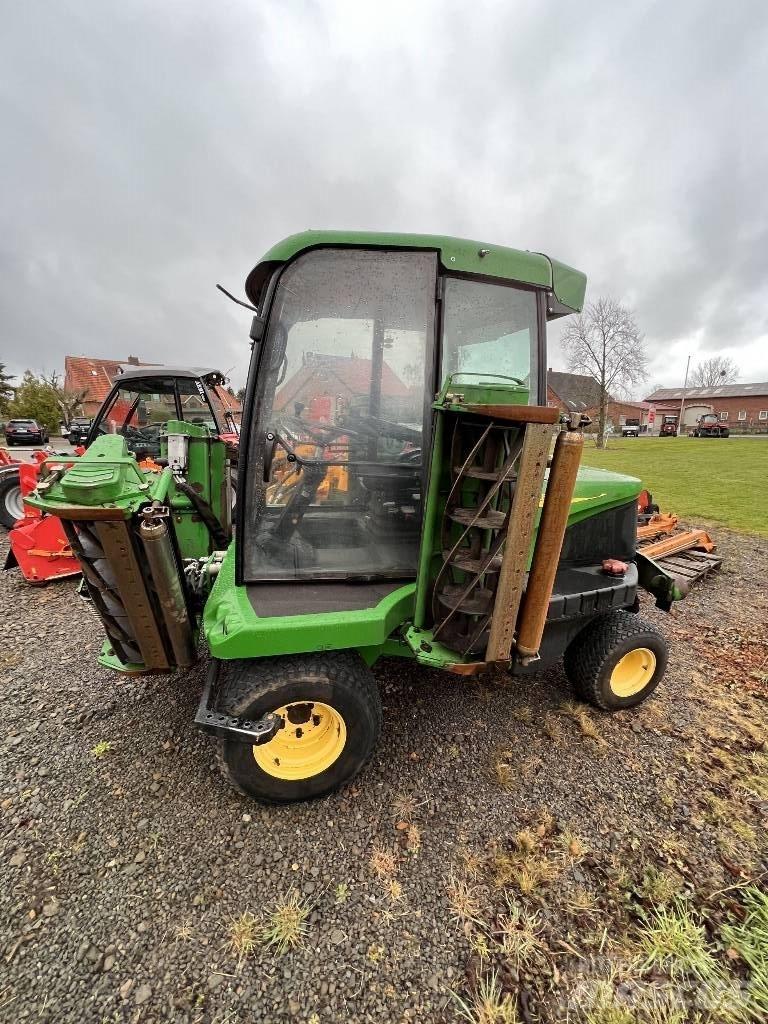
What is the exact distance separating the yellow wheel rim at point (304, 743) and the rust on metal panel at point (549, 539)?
100cm

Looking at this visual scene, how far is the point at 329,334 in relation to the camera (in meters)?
2.16

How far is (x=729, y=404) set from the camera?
61.9 meters

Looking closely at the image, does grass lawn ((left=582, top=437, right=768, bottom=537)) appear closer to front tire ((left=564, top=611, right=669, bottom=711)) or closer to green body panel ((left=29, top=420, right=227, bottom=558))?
front tire ((left=564, top=611, right=669, bottom=711))

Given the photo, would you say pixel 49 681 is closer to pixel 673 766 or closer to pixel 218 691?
pixel 218 691

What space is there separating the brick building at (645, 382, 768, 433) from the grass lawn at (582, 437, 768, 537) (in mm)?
46953

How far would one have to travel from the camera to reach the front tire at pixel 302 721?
6.68ft

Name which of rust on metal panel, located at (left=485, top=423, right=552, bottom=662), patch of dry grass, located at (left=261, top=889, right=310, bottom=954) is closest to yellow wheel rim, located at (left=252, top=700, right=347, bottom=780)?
patch of dry grass, located at (left=261, top=889, right=310, bottom=954)

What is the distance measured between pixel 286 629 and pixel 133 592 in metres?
0.74

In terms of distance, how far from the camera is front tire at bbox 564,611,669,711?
2734 mm

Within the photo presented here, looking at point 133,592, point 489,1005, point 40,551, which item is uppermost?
point 133,592

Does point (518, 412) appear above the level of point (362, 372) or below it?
below

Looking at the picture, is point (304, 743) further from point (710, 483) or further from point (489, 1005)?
point (710, 483)

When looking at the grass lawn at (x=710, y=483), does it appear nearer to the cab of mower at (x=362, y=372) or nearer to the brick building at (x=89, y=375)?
the cab of mower at (x=362, y=372)

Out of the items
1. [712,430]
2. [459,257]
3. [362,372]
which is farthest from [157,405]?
[712,430]
